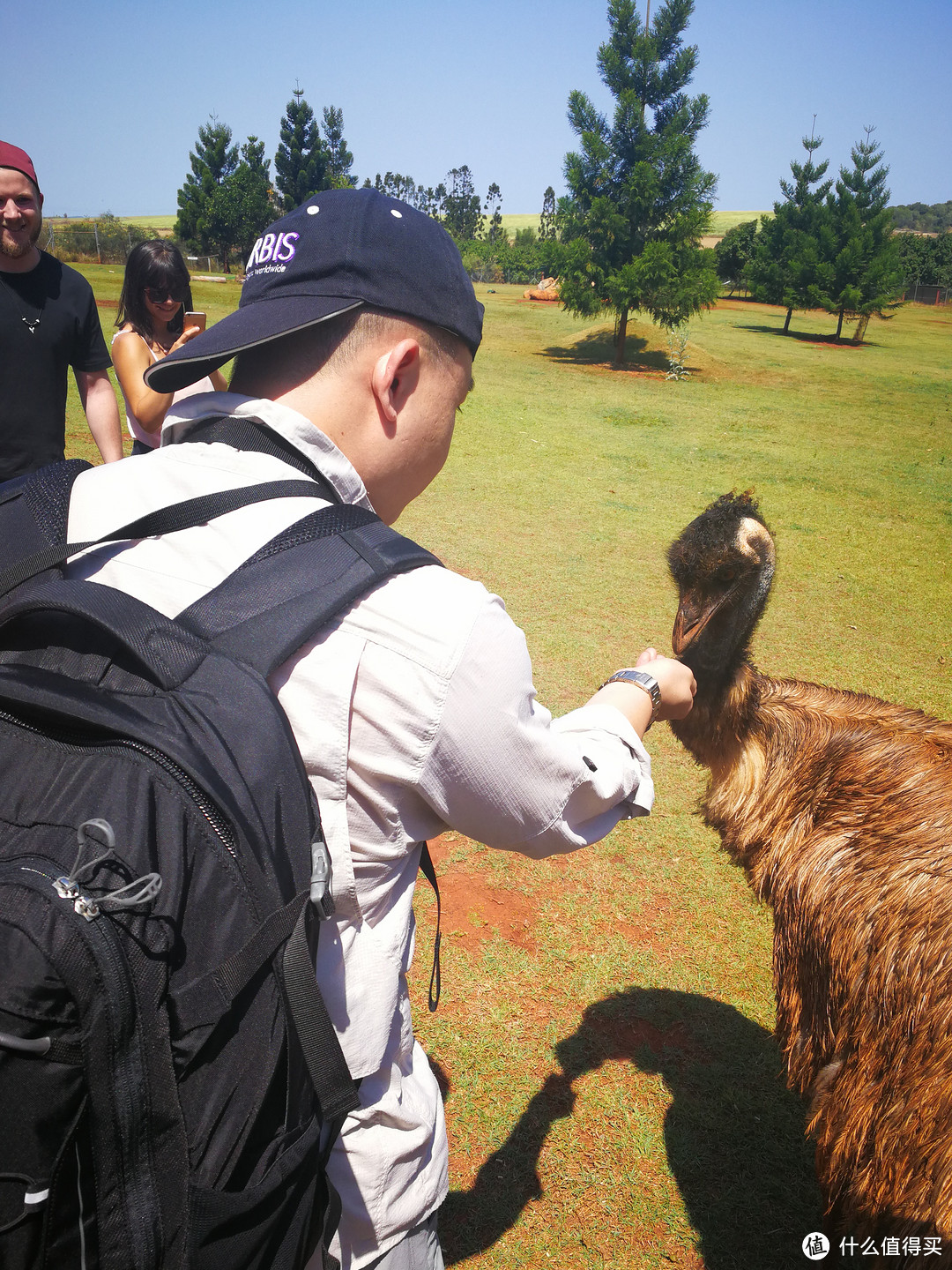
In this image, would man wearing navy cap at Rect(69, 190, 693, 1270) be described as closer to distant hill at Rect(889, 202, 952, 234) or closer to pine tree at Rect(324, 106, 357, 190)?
pine tree at Rect(324, 106, 357, 190)

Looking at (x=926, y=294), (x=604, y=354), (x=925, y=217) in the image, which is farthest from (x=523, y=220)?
(x=604, y=354)

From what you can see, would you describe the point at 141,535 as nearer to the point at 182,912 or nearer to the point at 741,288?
the point at 182,912

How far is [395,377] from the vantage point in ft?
4.37

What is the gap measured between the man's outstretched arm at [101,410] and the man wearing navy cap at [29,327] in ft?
0.87

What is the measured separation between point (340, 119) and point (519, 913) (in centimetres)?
7880

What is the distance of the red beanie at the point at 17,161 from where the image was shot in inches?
161

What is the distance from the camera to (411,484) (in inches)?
57.6

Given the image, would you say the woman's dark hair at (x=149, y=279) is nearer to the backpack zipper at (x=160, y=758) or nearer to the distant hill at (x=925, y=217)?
the backpack zipper at (x=160, y=758)

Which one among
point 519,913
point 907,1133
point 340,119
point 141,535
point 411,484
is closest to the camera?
point 141,535

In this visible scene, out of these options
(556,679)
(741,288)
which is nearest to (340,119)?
(741,288)

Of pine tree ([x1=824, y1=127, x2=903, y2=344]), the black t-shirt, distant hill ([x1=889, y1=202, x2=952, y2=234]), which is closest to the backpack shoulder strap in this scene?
the black t-shirt

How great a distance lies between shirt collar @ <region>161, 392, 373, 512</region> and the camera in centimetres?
130
